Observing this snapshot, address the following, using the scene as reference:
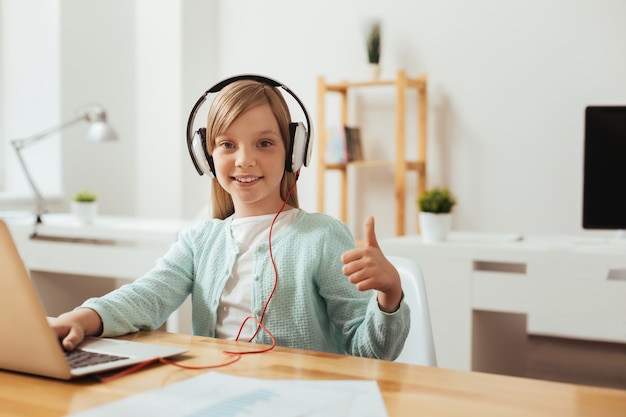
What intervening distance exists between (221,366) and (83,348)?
0.20 metres

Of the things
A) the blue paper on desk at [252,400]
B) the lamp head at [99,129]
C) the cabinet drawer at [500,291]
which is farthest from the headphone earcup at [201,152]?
the lamp head at [99,129]

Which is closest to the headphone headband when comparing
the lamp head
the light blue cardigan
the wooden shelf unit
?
the light blue cardigan

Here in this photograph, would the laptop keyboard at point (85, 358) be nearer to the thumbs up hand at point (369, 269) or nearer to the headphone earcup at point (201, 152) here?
the thumbs up hand at point (369, 269)

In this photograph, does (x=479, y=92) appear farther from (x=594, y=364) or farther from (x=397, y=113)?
(x=594, y=364)

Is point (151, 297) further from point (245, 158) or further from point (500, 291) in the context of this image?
point (500, 291)

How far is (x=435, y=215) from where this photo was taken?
8.09 feet

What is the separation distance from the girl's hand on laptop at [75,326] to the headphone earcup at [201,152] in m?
0.31

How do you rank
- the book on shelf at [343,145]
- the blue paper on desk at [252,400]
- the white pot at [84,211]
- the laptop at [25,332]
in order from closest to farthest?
the blue paper on desk at [252,400] < the laptop at [25,332] < the white pot at [84,211] < the book on shelf at [343,145]

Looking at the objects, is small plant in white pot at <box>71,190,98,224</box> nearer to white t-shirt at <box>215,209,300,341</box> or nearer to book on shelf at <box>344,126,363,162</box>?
book on shelf at <box>344,126,363,162</box>

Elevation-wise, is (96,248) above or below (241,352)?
below

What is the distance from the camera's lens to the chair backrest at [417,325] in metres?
1.18

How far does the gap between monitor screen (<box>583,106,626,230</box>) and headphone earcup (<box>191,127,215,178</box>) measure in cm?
141

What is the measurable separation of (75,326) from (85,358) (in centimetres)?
11

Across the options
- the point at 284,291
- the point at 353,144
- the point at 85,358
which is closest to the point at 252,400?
the point at 85,358
